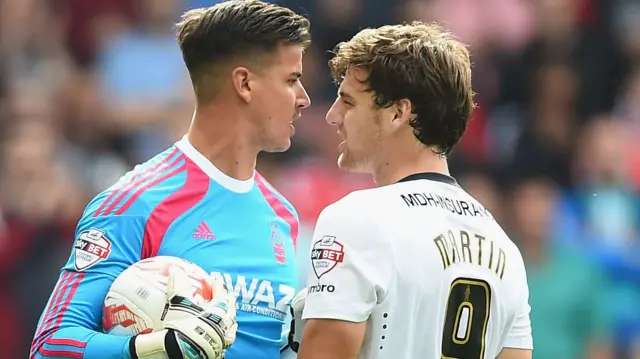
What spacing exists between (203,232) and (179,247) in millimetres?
124

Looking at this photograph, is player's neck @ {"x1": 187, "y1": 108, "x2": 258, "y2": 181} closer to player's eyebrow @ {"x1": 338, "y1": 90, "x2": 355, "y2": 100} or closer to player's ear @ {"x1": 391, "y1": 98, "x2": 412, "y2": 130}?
player's eyebrow @ {"x1": 338, "y1": 90, "x2": 355, "y2": 100}

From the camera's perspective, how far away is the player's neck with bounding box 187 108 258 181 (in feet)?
15.3

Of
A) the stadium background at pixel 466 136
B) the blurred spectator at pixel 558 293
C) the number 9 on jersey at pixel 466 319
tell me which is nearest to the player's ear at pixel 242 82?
the number 9 on jersey at pixel 466 319

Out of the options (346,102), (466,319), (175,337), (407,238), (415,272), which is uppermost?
(346,102)

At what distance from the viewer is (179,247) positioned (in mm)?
4418

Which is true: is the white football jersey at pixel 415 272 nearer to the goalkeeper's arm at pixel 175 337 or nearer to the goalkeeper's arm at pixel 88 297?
the goalkeeper's arm at pixel 175 337

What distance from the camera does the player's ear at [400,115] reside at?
4230 millimetres

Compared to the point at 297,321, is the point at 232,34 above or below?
above

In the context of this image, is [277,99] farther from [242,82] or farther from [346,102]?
[346,102]

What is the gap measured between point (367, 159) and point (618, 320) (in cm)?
510

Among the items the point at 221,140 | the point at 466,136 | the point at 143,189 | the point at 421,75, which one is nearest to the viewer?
the point at 421,75

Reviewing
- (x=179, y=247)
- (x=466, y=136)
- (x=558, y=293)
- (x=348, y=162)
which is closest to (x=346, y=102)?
(x=348, y=162)

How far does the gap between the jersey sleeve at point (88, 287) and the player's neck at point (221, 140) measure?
1.49ft

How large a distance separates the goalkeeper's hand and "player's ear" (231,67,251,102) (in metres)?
0.81
